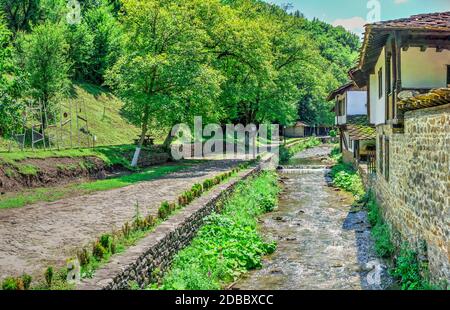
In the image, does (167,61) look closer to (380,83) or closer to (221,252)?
(380,83)

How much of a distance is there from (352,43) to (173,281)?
5126 inches

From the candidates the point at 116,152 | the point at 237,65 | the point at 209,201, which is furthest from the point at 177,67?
the point at 209,201

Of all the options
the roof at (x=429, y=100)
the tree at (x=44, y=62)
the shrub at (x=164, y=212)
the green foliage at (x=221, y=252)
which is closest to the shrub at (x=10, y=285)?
the green foliage at (x=221, y=252)

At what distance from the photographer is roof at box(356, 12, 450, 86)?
36.3 ft

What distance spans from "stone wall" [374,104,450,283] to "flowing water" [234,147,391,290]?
134cm

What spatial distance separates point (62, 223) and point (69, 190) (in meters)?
5.71

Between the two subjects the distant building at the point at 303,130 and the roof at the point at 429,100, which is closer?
the roof at the point at 429,100

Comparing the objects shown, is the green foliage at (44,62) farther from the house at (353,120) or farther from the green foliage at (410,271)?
the green foliage at (410,271)

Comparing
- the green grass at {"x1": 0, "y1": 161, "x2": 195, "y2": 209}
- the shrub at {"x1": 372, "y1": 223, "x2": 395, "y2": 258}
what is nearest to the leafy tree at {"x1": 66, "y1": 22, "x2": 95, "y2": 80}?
the green grass at {"x1": 0, "y1": 161, "x2": 195, "y2": 209}

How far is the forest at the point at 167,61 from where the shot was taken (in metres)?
24.3

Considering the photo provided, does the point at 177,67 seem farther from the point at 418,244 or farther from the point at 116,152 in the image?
the point at 418,244

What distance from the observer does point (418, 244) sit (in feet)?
29.9

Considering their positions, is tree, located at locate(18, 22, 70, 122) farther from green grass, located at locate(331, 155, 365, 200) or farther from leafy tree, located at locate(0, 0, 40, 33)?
green grass, located at locate(331, 155, 365, 200)

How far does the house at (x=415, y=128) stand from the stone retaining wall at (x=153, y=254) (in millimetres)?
5408
